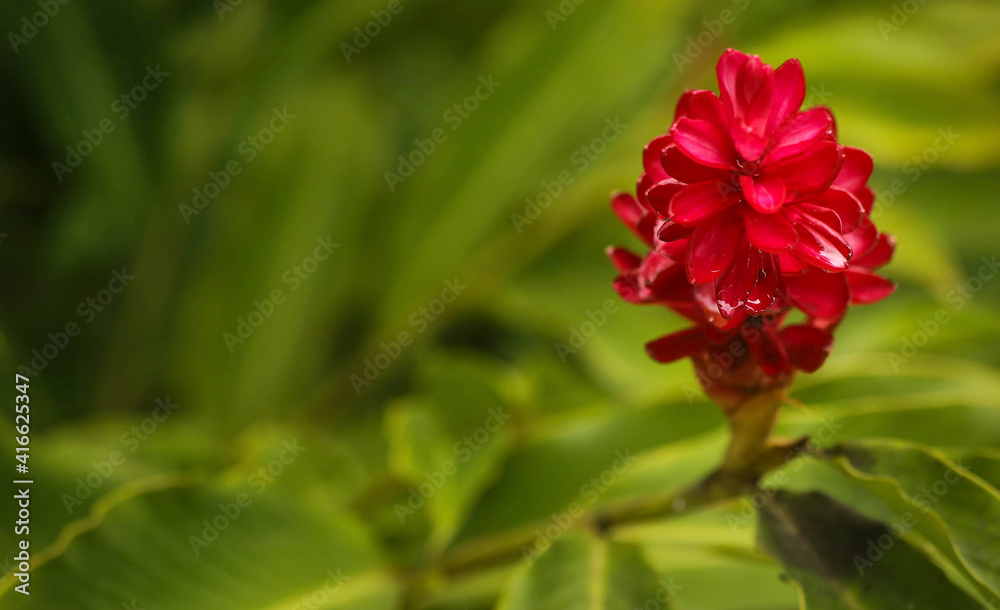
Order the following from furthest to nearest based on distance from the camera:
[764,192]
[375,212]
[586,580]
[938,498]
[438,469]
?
[375,212]
[438,469]
[586,580]
[938,498]
[764,192]

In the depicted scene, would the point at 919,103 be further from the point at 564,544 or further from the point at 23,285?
the point at 23,285

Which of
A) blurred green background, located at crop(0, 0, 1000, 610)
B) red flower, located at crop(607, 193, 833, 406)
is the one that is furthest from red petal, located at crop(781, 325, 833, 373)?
blurred green background, located at crop(0, 0, 1000, 610)

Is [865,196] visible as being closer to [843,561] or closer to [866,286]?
[866,286]

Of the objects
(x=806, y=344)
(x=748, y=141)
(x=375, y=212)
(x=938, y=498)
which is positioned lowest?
(x=938, y=498)

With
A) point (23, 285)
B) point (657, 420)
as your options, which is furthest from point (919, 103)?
point (23, 285)

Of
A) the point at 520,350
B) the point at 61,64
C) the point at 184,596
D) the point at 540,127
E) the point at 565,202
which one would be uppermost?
the point at 61,64

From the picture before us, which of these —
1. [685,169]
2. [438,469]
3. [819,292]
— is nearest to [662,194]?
[685,169]

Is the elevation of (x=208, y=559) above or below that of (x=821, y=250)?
above

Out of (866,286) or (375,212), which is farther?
(375,212)
